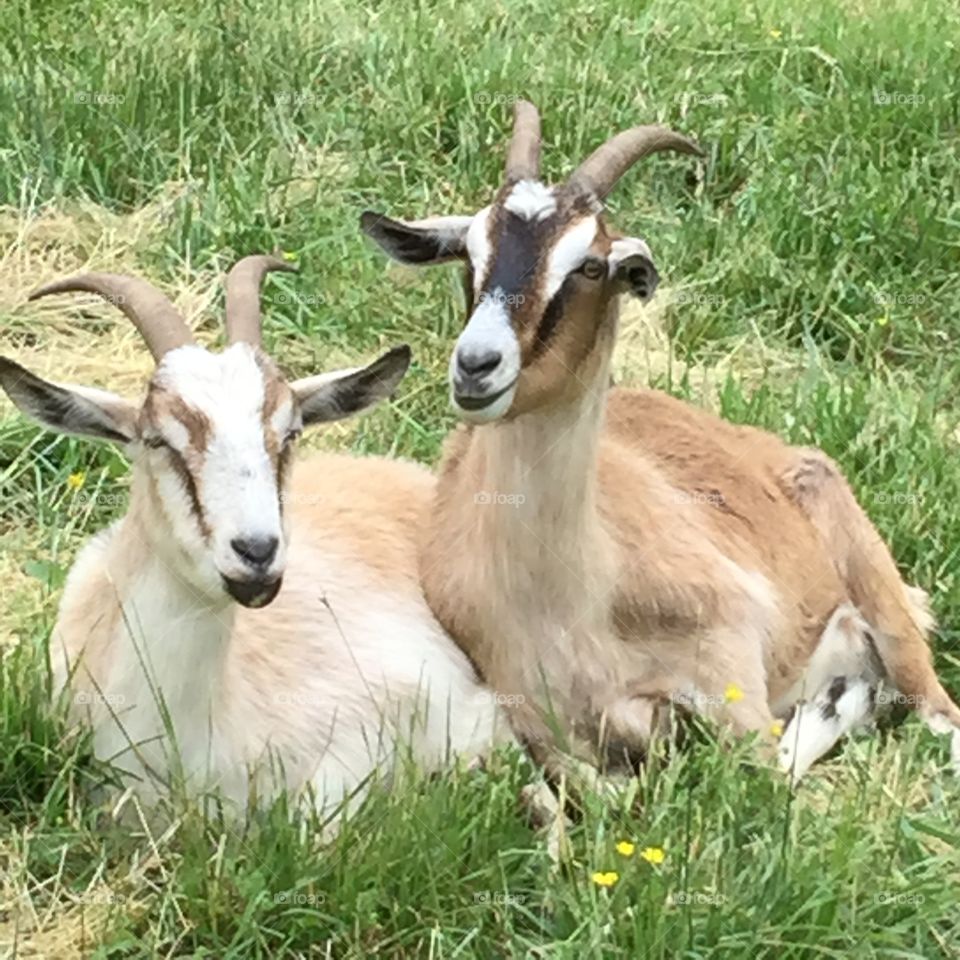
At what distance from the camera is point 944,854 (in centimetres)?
436

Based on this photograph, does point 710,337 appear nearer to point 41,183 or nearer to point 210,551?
point 41,183

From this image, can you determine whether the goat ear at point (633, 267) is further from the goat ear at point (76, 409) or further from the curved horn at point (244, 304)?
the goat ear at point (76, 409)

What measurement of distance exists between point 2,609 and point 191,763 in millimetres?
1301

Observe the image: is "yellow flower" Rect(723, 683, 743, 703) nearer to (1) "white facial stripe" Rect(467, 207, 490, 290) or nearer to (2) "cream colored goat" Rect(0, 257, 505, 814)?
(2) "cream colored goat" Rect(0, 257, 505, 814)

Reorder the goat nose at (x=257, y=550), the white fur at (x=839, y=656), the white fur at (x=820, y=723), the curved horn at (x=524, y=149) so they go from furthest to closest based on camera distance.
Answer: the white fur at (x=839, y=656) < the white fur at (x=820, y=723) < the curved horn at (x=524, y=149) < the goat nose at (x=257, y=550)

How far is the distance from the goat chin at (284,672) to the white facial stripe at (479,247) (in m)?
1.00

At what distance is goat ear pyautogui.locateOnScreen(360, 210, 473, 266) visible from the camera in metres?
4.91

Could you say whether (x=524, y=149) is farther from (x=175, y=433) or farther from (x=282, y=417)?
(x=175, y=433)

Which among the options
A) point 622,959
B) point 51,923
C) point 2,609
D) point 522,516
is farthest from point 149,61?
point 622,959

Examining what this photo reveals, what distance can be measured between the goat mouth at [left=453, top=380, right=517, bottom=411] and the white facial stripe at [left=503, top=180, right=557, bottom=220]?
47 cm

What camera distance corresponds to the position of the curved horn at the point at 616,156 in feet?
15.9

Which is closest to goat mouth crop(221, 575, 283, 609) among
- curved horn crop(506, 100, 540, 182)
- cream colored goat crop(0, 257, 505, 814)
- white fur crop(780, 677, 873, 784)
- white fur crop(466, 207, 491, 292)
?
cream colored goat crop(0, 257, 505, 814)

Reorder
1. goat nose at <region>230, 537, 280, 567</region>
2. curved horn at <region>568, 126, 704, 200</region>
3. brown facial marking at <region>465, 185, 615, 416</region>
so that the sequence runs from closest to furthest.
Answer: goat nose at <region>230, 537, 280, 567</region> < brown facial marking at <region>465, 185, 615, 416</region> < curved horn at <region>568, 126, 704, 200</region>

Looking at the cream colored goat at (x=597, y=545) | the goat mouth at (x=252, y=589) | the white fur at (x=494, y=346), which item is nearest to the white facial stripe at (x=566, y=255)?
the cream colored goat at (x=597, y=545)
